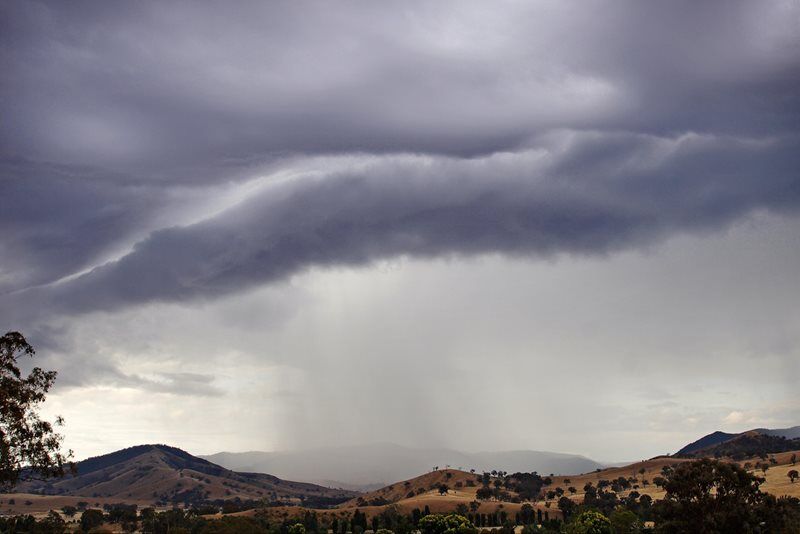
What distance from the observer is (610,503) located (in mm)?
173375

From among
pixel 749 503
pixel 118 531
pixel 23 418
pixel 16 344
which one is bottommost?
pixel 118 531

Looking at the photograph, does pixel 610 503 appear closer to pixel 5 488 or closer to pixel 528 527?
pixel 528 527

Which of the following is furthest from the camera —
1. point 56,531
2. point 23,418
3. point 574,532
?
point 56,531

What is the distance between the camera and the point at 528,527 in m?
126

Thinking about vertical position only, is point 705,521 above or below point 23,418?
below

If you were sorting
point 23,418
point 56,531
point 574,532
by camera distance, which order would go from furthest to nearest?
point 56,531, point 574,532, point 23,418

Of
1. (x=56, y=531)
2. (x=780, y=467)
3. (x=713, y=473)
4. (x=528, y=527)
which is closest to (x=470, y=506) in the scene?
(x=528, y=527)

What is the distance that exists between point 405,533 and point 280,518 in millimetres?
70370

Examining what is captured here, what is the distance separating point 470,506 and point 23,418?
148695 mm

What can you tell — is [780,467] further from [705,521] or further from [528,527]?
[705,521]

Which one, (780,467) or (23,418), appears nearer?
(23,418)

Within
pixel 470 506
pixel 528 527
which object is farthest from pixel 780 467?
pixel 528 527

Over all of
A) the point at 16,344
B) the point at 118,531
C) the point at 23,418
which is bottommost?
the point at 118,531

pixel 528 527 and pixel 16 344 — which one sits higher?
pixel 16 344
